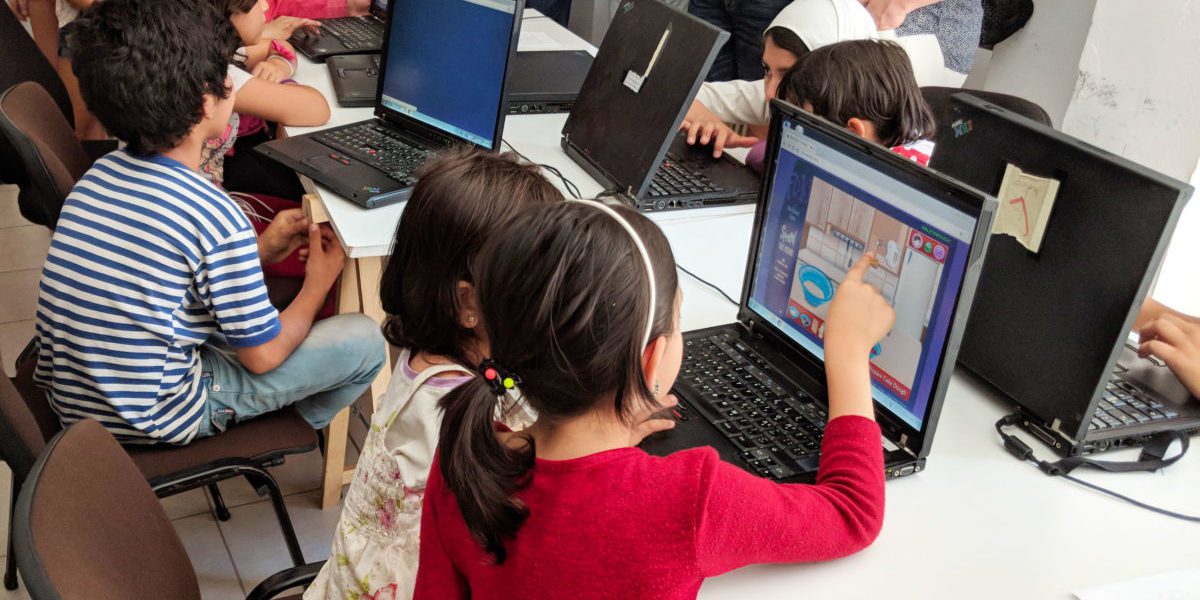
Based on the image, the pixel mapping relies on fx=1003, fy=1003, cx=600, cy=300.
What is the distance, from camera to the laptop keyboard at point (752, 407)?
113 centimetres

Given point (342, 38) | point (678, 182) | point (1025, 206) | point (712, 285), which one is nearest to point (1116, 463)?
point (1025, 206)

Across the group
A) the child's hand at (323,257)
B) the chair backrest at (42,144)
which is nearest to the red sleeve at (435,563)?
the child's hand at (323,257)

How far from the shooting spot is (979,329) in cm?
134

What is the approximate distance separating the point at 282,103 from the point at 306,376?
72cm

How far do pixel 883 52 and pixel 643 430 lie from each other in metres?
0.95

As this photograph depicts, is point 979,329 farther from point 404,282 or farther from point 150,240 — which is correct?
point 150,240

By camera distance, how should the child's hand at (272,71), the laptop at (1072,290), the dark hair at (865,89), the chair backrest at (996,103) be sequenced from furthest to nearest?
the child's hand at (272,71) < the chair backrest at (996,103) < the dark hair at (865,89) < the laptop at (1072,290)

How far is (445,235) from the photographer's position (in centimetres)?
117

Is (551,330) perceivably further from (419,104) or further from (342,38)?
(342,38)

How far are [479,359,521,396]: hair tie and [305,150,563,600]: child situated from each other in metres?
0.24

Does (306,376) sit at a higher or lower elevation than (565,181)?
lower

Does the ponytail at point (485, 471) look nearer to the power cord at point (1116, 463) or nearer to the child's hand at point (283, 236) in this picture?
the power cord at point (1116, 463)

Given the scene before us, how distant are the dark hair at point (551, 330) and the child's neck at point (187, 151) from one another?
0.94 meters

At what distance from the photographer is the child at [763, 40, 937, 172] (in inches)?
67.2
